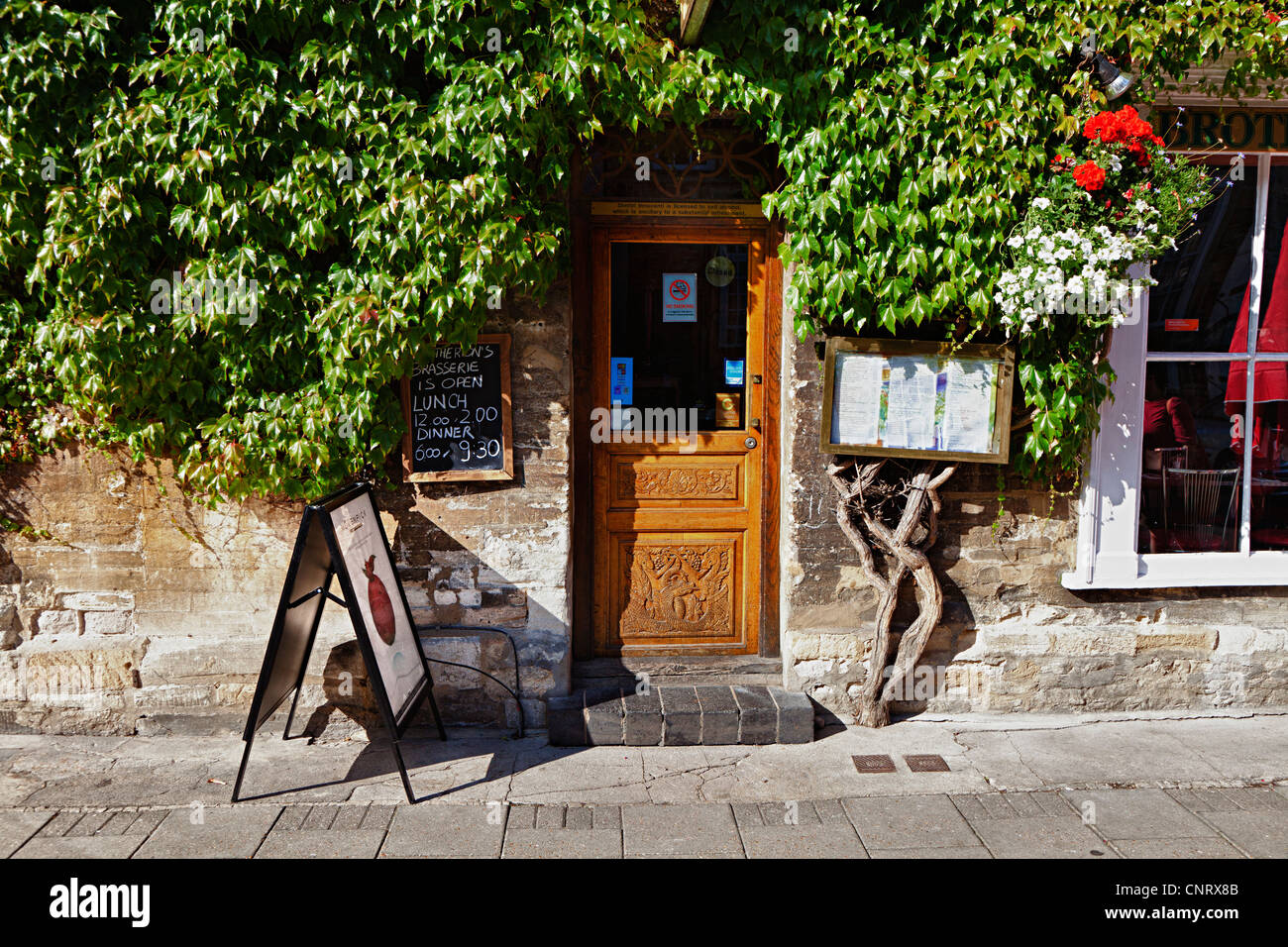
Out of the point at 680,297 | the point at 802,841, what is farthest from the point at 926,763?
the point at 680,297

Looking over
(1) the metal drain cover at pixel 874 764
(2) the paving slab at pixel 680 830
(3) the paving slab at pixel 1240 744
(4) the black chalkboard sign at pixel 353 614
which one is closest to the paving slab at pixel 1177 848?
(3) the paving slab at pixel 1240 744

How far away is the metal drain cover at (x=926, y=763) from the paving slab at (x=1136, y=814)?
522 millimetres

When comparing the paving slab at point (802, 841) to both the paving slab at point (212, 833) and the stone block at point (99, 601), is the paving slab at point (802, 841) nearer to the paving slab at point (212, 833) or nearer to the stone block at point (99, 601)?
the paving slab at point (212, 833)

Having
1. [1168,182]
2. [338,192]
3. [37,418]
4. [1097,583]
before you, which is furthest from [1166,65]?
[37,418]

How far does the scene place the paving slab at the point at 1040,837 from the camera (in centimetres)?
366

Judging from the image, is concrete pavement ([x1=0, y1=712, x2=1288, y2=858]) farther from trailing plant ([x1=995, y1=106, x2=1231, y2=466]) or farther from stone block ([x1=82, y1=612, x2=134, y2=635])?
trailing plant ([x1=995, y1=106, x2=1231, y2=466])

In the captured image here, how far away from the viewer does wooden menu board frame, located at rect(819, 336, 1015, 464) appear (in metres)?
4.63

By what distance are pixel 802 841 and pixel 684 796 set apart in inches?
22.5

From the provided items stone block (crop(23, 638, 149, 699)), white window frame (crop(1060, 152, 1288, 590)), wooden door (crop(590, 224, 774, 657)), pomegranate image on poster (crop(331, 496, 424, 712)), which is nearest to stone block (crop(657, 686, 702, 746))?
wooden door (crop(590, 224, 774, 657))

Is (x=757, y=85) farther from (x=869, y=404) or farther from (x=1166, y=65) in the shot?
(x=1166, y=65)

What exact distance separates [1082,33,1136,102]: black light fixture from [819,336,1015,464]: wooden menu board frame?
4.01ft

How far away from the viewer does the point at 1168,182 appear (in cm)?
431

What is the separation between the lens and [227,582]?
4727mm

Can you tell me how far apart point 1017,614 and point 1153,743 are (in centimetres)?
84
